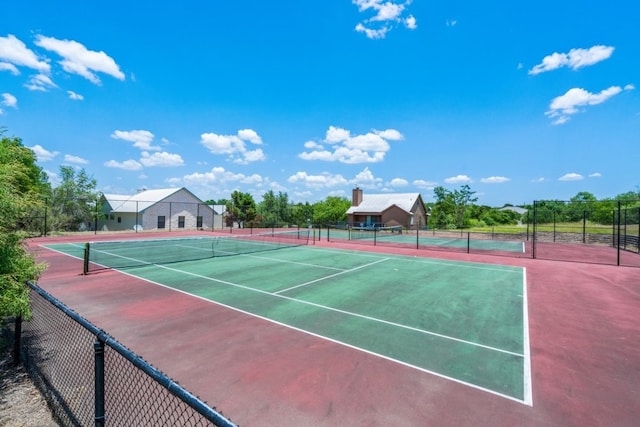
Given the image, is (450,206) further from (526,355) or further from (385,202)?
(526,355)

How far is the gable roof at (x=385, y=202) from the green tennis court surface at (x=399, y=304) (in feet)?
108

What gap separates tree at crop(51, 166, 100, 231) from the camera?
38281mm

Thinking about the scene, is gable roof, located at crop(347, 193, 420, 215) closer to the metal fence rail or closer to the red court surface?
the red court surface

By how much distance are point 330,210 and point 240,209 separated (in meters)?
18.1

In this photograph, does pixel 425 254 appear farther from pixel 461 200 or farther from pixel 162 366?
pixel 461 200

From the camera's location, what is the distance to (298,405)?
4270mm

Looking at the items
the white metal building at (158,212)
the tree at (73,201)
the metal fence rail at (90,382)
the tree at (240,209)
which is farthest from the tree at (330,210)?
the metal fence rail at (90,382)

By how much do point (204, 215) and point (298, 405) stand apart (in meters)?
46.5

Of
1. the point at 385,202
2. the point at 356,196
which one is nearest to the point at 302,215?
the point at 356,196

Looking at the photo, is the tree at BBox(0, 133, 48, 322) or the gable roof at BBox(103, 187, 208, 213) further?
the gable roof at BBox(103, 187, 208, 213)

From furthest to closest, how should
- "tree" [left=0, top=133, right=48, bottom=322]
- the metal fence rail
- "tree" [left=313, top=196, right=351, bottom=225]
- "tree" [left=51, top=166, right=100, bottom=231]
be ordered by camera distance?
1. "tree" [left=313, top=196, right=351, bottom=225]
2. "tree" [left=51, top=166, right=100, bottom=231]
3. "tree" [left=0, top=133, right=48, bottom=322]
4. the metal fence rail

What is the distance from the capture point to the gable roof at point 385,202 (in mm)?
48969

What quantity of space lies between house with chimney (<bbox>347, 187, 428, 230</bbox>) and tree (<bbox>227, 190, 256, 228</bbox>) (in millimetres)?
15960

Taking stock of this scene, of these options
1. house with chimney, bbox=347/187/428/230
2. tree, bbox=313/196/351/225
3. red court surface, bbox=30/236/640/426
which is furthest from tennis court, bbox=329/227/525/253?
tree, bbox=313/196/351/225
